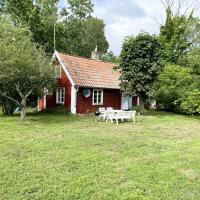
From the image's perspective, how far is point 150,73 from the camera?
23.2 metres

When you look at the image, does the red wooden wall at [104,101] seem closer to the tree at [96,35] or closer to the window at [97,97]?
the window at [97,97]

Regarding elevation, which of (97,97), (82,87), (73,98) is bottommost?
(73,98)

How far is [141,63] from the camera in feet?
75.9

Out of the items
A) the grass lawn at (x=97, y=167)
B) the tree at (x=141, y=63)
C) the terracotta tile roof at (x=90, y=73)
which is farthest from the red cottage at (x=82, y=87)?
the grass lawn at (x=97, y=167)

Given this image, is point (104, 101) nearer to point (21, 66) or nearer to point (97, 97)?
point (97, 97)

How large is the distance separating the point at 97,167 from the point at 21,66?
10667 millimetres

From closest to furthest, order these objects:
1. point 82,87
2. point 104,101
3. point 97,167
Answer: point 97,167 → point 82,87 → point 104,101

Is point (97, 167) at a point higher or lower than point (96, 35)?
lower

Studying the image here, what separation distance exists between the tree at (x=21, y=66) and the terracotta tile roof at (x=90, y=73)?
4.19 meters

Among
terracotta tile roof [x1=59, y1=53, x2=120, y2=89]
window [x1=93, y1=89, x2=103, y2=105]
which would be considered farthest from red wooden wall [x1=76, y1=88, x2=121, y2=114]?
terracotta tile roof [x1=59, y1=53, x2=120, y2=89]

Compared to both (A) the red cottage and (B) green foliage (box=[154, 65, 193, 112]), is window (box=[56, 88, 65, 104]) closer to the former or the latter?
(A) the red cottage

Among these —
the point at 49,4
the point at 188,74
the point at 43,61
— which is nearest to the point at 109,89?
the point at 188,74

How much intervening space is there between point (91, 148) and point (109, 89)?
16479mm

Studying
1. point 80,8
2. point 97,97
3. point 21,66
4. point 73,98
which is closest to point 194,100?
point 21,66
